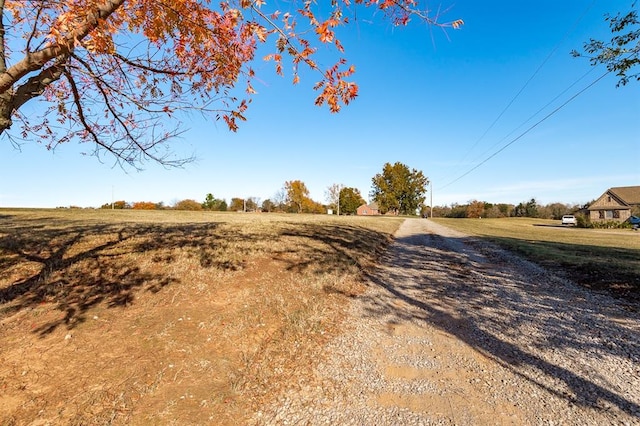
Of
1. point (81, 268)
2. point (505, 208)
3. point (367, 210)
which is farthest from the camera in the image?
point (367, 210)

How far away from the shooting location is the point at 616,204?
45812mm

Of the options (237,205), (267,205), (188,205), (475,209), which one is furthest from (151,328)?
(237,205)

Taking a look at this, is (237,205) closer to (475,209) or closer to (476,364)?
(475,209)

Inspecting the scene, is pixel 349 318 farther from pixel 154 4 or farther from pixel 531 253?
pixel 531 253

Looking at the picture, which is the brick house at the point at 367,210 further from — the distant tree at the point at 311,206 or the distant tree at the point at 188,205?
the distant tree at the point at 188,205

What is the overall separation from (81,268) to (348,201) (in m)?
88.4

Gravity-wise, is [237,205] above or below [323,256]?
above

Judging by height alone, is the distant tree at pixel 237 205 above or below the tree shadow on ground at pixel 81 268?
above

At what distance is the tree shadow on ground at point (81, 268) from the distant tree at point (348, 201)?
277 feet

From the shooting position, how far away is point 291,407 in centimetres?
272

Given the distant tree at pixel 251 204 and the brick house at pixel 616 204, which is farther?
the distant tree at pixel 251 204

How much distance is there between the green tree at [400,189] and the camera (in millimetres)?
74438

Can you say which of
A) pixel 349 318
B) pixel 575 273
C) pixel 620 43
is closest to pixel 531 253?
pixel 575 273

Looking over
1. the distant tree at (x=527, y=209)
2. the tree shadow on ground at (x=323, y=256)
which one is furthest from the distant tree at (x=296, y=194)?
the tree shadow on ground at (x=323, y=256)
